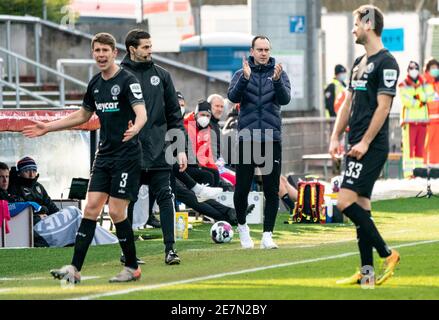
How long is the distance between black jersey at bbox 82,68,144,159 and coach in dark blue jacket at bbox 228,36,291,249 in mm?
2981

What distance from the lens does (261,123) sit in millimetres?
15398

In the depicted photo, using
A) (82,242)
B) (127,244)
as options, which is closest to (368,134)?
(127,244)

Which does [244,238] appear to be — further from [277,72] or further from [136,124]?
[136,124]

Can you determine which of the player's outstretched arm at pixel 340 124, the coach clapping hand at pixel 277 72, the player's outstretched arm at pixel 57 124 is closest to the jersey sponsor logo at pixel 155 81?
the coach clapping hand at pixel 277 72

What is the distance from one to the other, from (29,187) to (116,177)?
542 centimetres

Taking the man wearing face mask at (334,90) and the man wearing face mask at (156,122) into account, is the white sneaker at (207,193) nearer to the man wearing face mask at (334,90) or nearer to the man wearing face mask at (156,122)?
the man wearing face mask at (156,122)

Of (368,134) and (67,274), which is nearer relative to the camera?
(368,134)

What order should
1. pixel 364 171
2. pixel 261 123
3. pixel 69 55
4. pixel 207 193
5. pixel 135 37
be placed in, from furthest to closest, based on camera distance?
1. pixel 69 55
2. pixel 207 193
3. pixel 261 123
4. pixel 135 37
5. pixel 364 171

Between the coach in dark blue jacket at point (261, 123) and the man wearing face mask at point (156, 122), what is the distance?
42.8 inches

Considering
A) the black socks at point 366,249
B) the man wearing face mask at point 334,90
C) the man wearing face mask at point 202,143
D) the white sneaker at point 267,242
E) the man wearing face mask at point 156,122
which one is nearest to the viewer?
the black socks at point 366,249

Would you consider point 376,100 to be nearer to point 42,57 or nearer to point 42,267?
point 42,267

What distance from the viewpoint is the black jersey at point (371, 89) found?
11586mm

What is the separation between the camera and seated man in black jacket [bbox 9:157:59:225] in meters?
17.5
